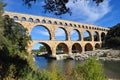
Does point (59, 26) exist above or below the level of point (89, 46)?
above

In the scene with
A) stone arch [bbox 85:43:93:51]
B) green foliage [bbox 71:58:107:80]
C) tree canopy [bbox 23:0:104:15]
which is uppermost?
stone arch [bbox 85:43:93:51]

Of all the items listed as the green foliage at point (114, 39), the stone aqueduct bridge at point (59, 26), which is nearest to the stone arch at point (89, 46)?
the stone aqueduct bridge at point (59, 26)

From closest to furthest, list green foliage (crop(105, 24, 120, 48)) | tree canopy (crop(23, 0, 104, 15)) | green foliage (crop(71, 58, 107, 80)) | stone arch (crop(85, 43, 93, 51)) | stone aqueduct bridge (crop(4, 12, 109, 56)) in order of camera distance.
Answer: tree canopy (crop(23, 0, 104, 15)) < green foliage (crop(71, 58, 107, 80)) < stone aqueduct bridge (crop(4, 12, 109, 56)) < green foliage (crop(105, 24, 120, 48)) < stone arch (crop(85, 43, 93, 51))

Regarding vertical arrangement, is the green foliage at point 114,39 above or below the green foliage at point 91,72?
above

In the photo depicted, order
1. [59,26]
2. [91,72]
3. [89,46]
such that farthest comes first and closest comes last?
1. [89,46]
2. [59,26]
3. [91,72]

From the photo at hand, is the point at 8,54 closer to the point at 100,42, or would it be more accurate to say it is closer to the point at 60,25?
the point at 60,25

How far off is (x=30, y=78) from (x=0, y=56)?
6.20 metres

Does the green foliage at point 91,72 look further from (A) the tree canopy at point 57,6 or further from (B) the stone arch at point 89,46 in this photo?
(B) the stone arch at point 89,46

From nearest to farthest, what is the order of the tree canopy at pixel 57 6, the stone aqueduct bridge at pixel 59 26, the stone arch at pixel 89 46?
1. the tree canopy at pixel 57 6
2. the stone aqueduct bridge at pixel 59 26
3. the stone arch at pixel 89 46

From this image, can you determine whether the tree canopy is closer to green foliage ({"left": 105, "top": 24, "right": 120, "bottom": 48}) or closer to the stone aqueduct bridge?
the stone aqueduct bridge

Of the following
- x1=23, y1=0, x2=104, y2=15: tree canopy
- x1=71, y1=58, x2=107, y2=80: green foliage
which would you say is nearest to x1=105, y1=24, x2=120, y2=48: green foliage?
x1=71, y1=58, x2=107, y2=80: green foliage

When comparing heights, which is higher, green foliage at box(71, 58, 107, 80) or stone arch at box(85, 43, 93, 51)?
stone arch at box(85, 43, 93, 51)

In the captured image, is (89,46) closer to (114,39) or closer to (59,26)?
(114,39)

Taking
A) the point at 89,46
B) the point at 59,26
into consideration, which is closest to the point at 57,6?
the point at 59,26
